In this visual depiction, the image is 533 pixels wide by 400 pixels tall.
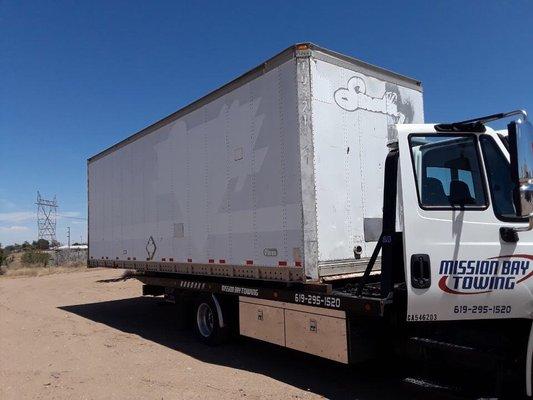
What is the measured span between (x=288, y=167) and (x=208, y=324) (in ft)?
12.0

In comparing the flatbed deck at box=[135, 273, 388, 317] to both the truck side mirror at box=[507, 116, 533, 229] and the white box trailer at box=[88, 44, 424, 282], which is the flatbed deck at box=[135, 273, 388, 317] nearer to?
the white box trailer at box=[88, 44, 424, 282]

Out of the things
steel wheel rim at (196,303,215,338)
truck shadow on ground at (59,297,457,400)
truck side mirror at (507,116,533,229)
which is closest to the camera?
truck side mirror at (507,116,533,229)

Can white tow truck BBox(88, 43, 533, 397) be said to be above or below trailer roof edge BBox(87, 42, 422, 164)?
below

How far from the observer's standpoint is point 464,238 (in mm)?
4398

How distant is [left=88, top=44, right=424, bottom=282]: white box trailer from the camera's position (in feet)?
19.1

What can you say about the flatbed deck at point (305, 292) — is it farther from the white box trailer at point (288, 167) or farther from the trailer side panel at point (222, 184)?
the trailer side panel at point (222, 184)

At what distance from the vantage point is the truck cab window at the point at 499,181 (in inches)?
171

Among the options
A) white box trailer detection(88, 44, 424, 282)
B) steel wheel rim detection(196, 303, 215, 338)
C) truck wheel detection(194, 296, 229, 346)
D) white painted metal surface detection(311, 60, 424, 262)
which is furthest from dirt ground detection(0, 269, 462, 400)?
white painted metal surface detection(311, 60, 424, 262)

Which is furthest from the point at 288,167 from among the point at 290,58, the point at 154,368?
the point at 154,368

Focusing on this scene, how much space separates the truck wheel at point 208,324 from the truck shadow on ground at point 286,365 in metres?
0.15

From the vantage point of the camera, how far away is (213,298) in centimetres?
794

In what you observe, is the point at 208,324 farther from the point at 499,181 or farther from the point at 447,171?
the point at 499,181

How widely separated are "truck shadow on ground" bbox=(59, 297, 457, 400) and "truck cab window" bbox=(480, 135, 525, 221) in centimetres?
173

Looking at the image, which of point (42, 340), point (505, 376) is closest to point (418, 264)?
point (505, 376)
